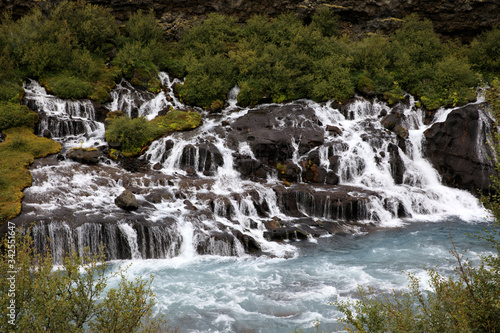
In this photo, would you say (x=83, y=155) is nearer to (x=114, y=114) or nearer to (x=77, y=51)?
(x=114, y=114)

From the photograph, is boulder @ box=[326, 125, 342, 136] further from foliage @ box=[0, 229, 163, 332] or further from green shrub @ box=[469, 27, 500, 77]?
foliage @ box=[0, 229, 163, 332]

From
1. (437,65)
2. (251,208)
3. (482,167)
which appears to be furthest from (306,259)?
(437,65)

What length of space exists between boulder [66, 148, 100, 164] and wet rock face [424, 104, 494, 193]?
22249 millimetres

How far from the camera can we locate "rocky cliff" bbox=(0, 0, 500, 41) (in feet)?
115

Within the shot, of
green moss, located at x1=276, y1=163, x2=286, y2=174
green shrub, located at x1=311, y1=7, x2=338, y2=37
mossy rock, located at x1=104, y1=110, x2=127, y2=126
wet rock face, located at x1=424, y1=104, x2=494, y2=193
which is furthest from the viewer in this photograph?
green shrub, located at x1=311, y1=7, x2=338, y2=37

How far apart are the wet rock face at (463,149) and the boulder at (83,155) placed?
22.2 metres

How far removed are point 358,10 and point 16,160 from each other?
34.4m

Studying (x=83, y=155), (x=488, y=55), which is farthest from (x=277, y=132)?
(x=488, y=55)

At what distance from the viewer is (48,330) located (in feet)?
20.3

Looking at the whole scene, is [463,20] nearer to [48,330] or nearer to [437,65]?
[437,65]

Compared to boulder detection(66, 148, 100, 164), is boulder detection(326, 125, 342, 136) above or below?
above

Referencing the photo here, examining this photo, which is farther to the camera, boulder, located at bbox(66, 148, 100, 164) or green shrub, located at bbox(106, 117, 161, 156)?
green shrub, located at bbox(106, 117, 161, 156)

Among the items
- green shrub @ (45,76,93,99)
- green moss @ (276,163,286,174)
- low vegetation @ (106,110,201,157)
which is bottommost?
green moss @ (276,163,286,174)

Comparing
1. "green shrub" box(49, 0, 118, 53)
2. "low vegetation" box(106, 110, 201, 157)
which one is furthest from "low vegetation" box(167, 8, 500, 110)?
"green shrub" box(49, 0, 118, 53)
